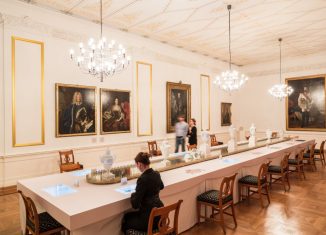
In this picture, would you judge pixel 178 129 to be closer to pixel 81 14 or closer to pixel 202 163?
pixel 202 163

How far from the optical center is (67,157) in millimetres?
6703

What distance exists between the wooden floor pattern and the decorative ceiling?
4.67 metres

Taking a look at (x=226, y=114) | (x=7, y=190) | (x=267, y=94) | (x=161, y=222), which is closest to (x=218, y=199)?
(x=161, y=222)

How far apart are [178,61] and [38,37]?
5.53 meters

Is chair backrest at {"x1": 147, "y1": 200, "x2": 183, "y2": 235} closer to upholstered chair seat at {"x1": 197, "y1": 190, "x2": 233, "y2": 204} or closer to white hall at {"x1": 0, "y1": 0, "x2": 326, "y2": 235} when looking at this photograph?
white hall at {"x1": 0, "y1": 0, "x2": 326, "y2": 235}

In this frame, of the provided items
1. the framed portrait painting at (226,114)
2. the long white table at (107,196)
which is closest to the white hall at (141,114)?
the long white table at (107,196)

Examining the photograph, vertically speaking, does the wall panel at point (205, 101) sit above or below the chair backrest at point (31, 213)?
above

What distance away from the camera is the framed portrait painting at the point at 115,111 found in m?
7.88

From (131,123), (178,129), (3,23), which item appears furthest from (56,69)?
(178,129)

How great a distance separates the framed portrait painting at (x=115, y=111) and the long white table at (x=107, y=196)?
3.71 m

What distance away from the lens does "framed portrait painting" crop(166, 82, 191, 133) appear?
10.0m

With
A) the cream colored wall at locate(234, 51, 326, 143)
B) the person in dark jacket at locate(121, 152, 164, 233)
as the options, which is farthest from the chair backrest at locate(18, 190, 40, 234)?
the cream colored wall at locate(234, 51, 326, 143)

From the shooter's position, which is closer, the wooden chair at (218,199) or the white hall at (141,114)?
the white hall at (141,114)

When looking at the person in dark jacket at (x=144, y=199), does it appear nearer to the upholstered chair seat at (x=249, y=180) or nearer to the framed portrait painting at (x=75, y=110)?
the upholstered chair seat at (x=249, y=180)
